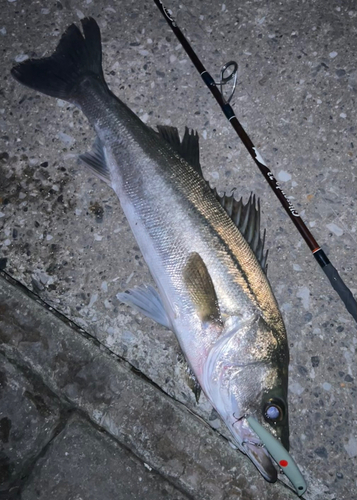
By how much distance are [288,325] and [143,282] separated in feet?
3.31

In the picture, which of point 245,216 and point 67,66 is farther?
point 67,66

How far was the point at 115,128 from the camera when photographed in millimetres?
2678

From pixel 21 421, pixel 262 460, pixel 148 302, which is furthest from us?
pixel 148 302

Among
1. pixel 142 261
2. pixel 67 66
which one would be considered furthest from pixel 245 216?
pixel 67 66

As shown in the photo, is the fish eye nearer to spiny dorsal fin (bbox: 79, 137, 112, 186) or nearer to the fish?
the fish

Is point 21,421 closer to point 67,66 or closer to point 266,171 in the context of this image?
point 266,171

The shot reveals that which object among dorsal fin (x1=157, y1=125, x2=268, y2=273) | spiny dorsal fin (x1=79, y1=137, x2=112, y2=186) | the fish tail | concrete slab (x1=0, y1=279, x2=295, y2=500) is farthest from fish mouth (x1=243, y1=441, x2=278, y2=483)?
the fish tail

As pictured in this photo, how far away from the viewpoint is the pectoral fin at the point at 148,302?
2.58 metres

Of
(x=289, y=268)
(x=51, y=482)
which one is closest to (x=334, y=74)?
(x=289, y=268)

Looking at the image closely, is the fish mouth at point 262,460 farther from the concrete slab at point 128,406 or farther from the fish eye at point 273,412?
the concrete slab at point 128,406

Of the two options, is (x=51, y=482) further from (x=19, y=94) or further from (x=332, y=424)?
(x=19, y=94)

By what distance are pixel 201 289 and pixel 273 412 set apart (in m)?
0.76

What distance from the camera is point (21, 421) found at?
2.51 meters

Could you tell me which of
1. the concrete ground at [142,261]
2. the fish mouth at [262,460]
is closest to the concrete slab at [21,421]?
the concrete ground at [142,261]
